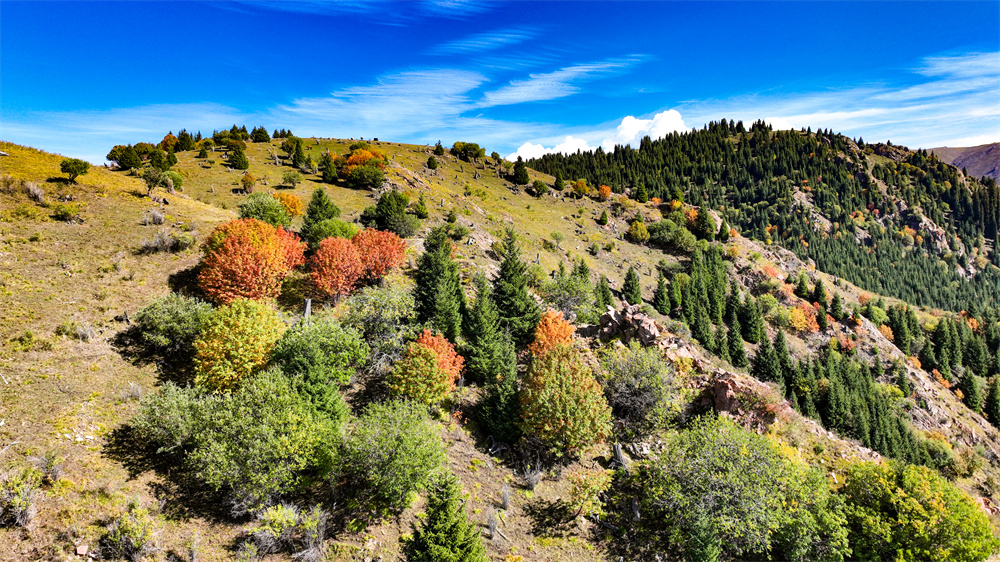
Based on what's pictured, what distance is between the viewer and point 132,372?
3116cm

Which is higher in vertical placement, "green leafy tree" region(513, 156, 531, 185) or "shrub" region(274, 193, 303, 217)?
"green leafy tree" region(513, 156, 531, 185)

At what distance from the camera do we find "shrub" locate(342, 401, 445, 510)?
24750 millimetres

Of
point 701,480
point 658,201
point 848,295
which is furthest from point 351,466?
point 848,295

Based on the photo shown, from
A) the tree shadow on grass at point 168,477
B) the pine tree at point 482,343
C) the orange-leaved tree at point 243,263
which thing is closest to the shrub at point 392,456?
the tree shadow on grass at point 168,477

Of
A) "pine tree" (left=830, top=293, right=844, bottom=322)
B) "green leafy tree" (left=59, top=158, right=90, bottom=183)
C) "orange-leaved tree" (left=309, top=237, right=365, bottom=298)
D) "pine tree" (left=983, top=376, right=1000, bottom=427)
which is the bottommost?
"pine tree" (left=983, top=376, right=1000, bottom=427)

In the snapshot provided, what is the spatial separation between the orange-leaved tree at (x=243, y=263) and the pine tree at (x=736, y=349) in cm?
7871

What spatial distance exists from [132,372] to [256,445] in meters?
17.0

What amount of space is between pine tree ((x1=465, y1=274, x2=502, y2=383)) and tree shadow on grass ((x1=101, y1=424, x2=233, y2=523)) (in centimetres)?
2216

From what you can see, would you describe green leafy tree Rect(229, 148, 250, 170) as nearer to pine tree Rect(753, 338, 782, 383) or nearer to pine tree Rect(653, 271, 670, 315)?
pine tree Rect(653, 271, 670, 315)

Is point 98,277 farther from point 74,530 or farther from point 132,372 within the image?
point 74,530

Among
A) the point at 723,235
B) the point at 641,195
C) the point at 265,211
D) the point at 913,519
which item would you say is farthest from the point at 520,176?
the point at 913,519

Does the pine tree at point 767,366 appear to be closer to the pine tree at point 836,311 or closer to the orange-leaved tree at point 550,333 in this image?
the pine tree at point 836,311

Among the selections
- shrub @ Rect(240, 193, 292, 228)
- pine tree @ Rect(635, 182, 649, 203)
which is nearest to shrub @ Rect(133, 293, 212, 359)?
shrub @ Rect(240, 193, 292, 228)

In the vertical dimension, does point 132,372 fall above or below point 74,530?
above
